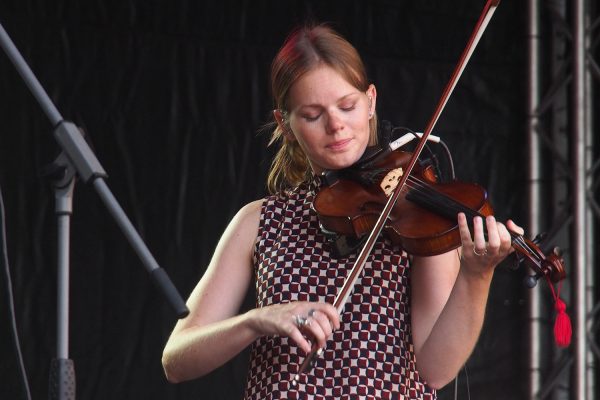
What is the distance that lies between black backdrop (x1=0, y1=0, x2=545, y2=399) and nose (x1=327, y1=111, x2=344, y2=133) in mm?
1227

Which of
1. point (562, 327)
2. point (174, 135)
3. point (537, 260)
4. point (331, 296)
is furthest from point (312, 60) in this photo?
point (174, 135)

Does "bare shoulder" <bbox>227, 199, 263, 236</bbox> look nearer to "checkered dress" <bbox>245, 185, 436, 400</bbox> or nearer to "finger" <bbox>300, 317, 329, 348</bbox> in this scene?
"checkered dress" <bbox>245, 185, 436, 400</bbox>

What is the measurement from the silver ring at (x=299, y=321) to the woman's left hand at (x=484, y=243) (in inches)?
12.7

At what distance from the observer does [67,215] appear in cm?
138

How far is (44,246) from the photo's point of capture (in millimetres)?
2887

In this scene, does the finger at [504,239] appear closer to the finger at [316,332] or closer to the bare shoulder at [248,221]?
the finger at [316,332]

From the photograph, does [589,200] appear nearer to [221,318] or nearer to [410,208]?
[410,208]

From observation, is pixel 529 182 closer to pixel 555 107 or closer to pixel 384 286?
pixel 555 107

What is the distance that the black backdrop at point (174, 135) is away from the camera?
2.86 meters

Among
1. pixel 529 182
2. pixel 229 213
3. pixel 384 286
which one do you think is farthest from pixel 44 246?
pixel 529 182

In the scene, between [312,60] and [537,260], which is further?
[312,60]

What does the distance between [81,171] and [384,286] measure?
0.74 metres

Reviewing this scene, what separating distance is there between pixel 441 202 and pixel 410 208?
69 millimetres

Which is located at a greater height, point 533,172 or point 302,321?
point 533,172
